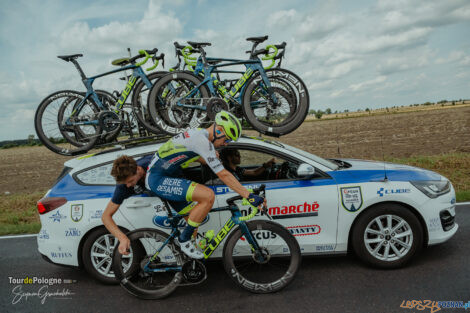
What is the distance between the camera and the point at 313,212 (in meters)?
4.05

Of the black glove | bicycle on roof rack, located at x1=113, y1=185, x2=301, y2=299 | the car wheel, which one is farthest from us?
the car wheel

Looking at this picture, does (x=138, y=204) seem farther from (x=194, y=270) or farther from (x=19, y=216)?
(x=19, y=216)

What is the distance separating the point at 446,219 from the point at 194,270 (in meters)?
3.02

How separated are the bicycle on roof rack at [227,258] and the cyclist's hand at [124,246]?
136 mm

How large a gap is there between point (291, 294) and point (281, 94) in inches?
119

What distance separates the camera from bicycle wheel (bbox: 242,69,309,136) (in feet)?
17.6

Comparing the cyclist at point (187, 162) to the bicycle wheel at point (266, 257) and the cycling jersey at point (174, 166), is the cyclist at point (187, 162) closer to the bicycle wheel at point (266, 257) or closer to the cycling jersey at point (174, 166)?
the cycling jersey at point (174, 166)

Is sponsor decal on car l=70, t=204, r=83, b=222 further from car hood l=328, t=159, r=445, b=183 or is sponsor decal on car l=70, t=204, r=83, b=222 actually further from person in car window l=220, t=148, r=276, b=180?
car hood l=328, t=159, r=445, b=183

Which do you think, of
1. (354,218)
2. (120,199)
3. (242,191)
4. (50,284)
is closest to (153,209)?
(120,199)

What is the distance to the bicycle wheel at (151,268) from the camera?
3844 mm

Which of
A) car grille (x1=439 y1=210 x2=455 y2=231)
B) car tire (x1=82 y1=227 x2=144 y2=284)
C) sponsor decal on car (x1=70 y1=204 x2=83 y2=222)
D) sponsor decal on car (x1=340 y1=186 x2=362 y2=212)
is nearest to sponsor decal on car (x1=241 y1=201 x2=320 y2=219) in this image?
sponsor decal on car (x1=340 y1=186 x2=362 y2=212)

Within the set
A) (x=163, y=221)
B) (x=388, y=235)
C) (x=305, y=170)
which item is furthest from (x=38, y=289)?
(x=388, y=235)

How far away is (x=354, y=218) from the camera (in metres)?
4.07

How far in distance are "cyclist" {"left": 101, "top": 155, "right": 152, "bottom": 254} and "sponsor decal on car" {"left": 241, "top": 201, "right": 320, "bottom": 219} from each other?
1.59 m
